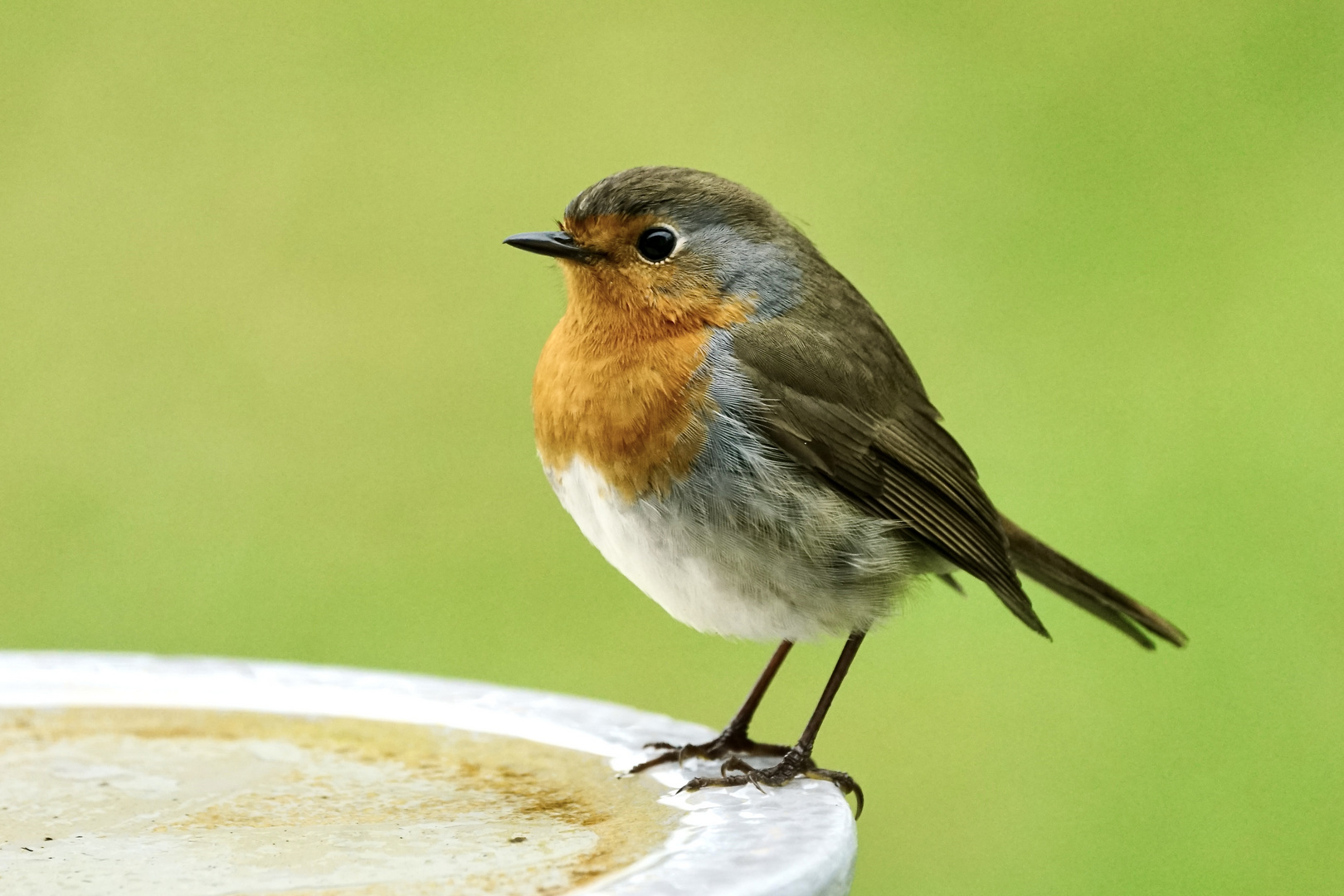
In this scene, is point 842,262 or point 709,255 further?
point 842,262

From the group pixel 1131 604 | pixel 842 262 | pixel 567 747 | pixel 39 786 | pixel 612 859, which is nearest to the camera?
pixel 612 859

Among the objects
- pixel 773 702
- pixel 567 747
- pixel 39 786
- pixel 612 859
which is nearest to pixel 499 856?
pixel 612 859

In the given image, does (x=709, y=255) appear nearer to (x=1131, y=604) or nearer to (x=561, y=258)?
(x=561, y=258)

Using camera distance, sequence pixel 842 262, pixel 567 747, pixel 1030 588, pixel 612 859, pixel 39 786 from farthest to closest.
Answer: pixel 842 262 → pixel 1030 588 → pixel 567 747 → pixel 39 786 → pixel 612 859

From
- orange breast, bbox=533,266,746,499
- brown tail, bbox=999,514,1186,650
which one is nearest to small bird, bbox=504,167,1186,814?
orange breast, bbox=533,266,746,499

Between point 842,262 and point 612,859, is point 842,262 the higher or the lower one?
the higher one

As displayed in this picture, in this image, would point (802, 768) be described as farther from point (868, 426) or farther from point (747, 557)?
point (868, 426)

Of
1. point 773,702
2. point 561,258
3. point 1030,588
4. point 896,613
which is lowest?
point 773,702
